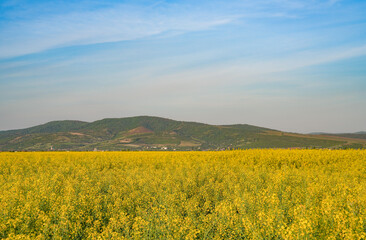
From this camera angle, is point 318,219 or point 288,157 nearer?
point 318,219

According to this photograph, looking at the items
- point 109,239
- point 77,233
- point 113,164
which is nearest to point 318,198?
point 109,239

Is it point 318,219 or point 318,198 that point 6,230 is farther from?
point 318,198

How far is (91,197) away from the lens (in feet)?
33.6

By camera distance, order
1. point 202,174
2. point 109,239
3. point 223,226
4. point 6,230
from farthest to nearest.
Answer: point 202,174, point 6,230, point 223,226, point 109,239

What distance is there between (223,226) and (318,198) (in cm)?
576

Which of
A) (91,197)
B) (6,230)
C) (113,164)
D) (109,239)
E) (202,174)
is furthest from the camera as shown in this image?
(113,164)

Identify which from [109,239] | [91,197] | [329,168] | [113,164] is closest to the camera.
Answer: [109,239]

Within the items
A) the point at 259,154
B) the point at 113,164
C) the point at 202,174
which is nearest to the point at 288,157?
the point at 259,154

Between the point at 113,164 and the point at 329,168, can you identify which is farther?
the point at 113,164

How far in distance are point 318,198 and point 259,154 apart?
18.6 meters

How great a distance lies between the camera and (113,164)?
2794 centimetres

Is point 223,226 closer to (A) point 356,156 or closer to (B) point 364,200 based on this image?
(B) point 364,200

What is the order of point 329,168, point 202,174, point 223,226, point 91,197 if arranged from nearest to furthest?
point 223,226, point 91,197, point 202,174, point 329,168

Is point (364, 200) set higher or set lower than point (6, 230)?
higher
